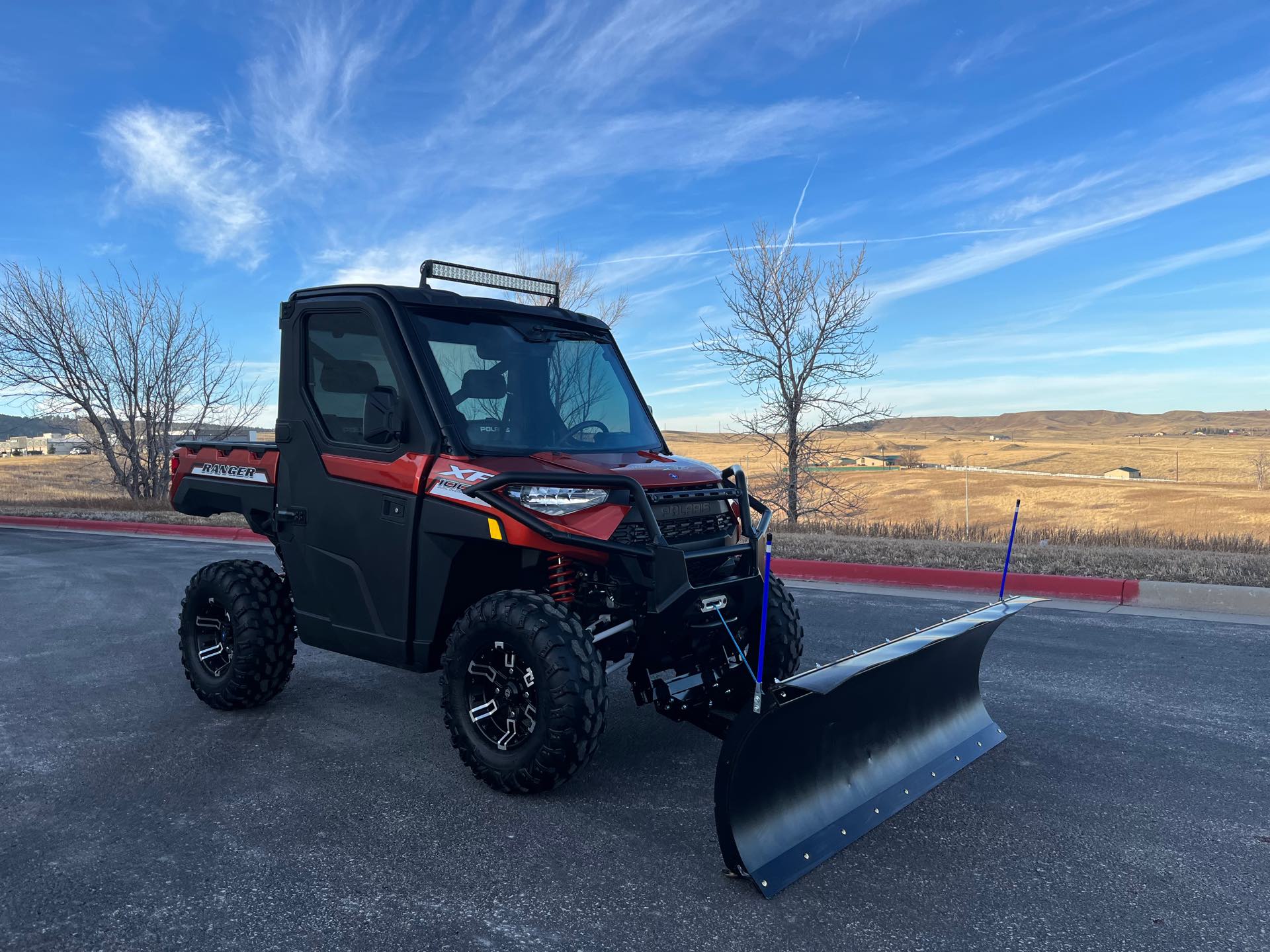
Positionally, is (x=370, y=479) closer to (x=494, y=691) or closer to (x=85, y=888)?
(x=494, y=691)

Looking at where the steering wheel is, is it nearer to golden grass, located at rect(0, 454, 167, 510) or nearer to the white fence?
Answer: golden grass, located at rect(0, 454, 167, 510)

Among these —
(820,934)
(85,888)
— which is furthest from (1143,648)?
(85,888)

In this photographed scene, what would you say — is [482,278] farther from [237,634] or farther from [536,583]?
[237,634]

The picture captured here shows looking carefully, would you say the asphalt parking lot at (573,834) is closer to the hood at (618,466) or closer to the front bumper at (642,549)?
the front bumper at (642,549)

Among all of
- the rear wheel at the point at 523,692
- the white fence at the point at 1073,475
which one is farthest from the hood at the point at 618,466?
the white fence at the point at 1073,475

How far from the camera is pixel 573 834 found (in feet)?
11.7

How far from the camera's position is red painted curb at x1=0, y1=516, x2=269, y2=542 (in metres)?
14.8

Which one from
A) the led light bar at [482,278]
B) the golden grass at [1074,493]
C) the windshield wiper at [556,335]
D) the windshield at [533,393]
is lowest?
the golden grass at [1074,493]

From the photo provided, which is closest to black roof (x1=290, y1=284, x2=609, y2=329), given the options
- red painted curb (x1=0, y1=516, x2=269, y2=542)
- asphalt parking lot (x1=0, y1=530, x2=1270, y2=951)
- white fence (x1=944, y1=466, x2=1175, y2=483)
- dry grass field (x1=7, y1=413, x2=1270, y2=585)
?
asphalt parking lot (x1=0, y1=530, x2=1270, y2=951)

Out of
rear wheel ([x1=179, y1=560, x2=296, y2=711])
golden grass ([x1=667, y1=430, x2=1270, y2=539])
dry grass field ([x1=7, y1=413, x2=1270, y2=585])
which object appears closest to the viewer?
rear wheel ([x1=179, y1=560, x2=296, y2=711])

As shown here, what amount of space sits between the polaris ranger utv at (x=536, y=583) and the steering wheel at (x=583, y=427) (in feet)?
0.08

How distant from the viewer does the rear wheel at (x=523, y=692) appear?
3.65 m

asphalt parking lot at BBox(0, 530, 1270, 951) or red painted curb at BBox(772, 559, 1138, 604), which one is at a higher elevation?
red painted curb at BBox(772, 559, 1138, 604)

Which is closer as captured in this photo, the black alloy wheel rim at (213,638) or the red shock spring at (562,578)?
the red shock spring at (562,578)
